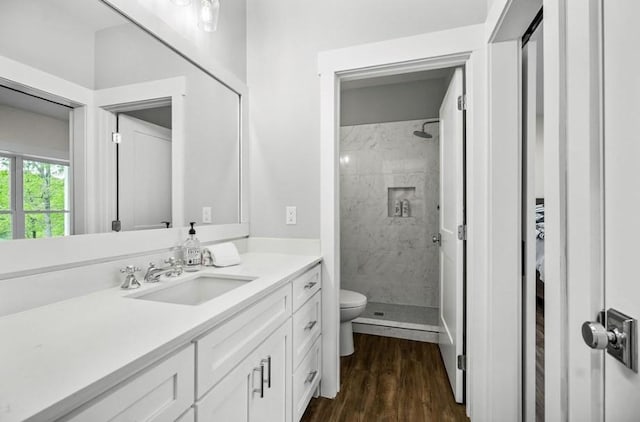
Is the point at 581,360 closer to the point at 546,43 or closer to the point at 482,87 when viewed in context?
the point at 546,43

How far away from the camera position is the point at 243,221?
206cm

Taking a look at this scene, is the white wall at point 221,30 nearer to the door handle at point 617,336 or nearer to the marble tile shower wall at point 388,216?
the marble tile shower wall at point 388,216

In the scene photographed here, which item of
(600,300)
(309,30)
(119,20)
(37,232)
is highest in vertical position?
(309,30)

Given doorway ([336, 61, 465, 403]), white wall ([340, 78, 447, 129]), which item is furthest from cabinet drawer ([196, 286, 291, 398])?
white wall ([340, 78, 447, 129])

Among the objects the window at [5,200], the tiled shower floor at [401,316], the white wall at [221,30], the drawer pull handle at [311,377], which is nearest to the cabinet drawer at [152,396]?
the window at [5,200]

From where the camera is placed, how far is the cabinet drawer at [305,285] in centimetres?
147

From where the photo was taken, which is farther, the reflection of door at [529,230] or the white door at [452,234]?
the white door at [452,234]

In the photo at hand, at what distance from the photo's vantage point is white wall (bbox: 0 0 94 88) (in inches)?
36.0

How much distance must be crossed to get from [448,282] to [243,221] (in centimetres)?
138

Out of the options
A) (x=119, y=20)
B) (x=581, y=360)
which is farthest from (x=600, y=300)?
(x=119, y=20)

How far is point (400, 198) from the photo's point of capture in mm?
3400

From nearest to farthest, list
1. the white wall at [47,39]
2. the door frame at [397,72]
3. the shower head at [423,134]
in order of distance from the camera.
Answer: the white wall at [47,39]
the door frame at [397,72]
the shower head at [423,134]

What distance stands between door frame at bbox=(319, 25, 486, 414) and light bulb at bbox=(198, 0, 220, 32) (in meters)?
0.60

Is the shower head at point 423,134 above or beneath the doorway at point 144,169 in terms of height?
above
